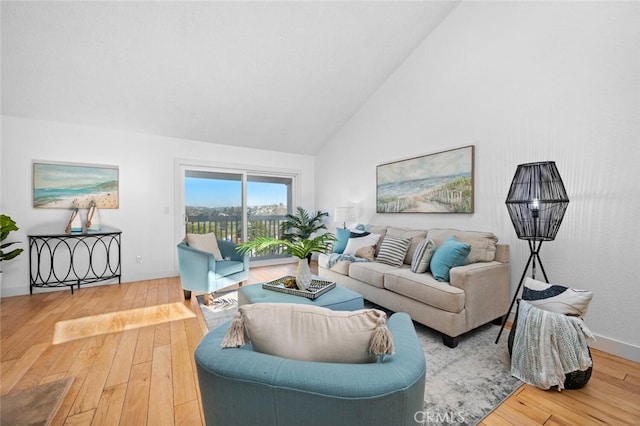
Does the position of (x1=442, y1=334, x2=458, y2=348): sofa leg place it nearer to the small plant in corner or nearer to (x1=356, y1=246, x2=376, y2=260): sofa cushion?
(x1=356, y1=246, x2=376, y2=260): sofa cushion

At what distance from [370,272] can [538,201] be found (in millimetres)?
1610

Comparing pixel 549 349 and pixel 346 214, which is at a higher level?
pixel 346 214

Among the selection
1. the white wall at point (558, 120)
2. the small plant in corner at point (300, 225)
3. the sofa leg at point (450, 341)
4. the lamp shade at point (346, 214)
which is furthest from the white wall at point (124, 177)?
the sofa leg at point (450, 341)

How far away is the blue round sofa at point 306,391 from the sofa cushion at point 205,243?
2.84 meters

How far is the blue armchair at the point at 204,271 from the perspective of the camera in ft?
9.86

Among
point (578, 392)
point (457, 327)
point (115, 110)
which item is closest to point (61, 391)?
point (457, 327)

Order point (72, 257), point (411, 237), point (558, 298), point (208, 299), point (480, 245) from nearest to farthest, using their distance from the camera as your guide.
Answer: point (558, 298), point (480, 245), point (208, 299), point (411, 237), point (72, 257)

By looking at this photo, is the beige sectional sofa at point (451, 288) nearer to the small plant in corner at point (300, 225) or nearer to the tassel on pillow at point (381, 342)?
the tassel on pillow at point (381, 342)

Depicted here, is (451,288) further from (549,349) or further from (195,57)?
(195,57)

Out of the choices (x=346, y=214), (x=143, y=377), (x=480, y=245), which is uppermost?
(x=346, y=214)

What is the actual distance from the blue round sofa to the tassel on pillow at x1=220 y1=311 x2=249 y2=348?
49 millimetres

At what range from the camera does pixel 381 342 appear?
31.0 inches

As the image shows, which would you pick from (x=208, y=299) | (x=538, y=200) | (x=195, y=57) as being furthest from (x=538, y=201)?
(x=195, y=57)

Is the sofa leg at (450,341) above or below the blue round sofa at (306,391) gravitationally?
below
